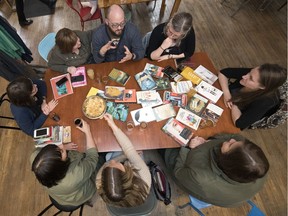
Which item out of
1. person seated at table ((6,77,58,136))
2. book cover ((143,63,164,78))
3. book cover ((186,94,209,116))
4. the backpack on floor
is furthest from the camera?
book cover ((143,63,164,78))

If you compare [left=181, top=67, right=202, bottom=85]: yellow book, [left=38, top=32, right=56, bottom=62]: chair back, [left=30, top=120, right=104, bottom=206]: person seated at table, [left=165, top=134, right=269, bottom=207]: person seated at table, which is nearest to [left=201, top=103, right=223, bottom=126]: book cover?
[left=165, top=134, right=269, bottom=207]: person seated at table

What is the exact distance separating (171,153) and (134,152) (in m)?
0.56

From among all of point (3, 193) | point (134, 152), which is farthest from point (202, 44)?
point (3, 193)

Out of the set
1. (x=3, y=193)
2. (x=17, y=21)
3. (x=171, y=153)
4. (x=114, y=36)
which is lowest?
(x=3, y=193)

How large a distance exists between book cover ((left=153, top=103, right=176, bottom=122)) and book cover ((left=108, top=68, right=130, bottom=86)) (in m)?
0.54

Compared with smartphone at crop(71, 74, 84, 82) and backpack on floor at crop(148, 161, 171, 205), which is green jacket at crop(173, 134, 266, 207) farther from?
smartphone at crop(71, 74, 84, 82)

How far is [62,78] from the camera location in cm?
238

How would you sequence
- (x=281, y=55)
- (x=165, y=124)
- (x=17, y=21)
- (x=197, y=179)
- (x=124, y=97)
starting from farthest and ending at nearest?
(x=17, y=21) < (x=281, y=55) < (x=124, y=97) < (x=165, y=124) < (x=197, y=179)

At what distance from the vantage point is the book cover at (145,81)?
7.66 feet

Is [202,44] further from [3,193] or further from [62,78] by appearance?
[3,193]

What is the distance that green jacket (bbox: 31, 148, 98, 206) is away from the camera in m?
1.67

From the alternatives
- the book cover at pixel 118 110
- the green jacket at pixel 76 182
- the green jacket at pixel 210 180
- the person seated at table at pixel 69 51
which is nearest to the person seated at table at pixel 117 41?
the person seated at table at pixel 69 51

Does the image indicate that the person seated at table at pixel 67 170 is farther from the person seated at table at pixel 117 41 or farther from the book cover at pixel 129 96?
the person seated at table at pixel 117 41

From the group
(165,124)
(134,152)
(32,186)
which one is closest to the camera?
(134,152)
